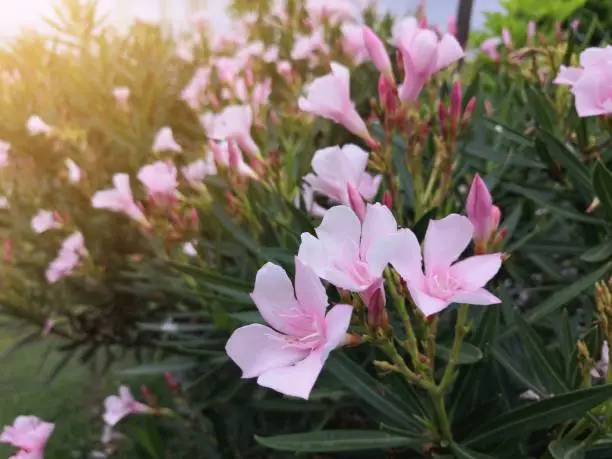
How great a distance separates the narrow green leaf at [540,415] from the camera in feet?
2.09

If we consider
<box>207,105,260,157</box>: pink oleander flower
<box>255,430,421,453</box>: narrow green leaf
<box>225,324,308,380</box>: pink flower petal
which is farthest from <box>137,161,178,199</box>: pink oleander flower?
<box>225,324,308,380</box>: pink flower petal

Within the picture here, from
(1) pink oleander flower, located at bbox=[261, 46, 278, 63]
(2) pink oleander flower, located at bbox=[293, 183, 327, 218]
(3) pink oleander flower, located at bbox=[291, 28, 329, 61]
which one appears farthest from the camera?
(1) pink oleander flower, located at bbox=[261, 46, 278, 63]

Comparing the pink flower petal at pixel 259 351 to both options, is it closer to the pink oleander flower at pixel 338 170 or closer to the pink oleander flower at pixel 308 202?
the pink oleander flower at pixel 338 170

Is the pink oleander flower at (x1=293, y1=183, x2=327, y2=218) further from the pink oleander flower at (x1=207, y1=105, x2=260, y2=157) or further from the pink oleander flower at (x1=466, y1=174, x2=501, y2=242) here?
the pink oleander flower at (x1=466, y1=174, x2=501, y2=242)

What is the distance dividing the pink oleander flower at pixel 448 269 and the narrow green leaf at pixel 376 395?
27 cm

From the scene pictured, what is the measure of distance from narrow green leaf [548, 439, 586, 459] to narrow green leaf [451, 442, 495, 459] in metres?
0.07

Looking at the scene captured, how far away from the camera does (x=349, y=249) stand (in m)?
0.54

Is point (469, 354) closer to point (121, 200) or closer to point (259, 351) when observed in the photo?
point (259, 351)

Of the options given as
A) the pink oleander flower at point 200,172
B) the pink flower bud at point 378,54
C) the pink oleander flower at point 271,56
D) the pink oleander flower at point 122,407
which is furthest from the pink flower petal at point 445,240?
the pink oleander flower at point 271,56

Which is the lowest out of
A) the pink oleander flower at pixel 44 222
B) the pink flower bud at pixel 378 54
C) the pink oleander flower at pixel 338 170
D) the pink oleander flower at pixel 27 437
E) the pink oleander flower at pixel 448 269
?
the pink oleander flower at pixel 44 222

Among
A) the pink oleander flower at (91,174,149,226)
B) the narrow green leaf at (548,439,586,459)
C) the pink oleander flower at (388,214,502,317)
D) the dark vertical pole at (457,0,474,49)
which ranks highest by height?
the pink oleander flower at (388,214,502,317)

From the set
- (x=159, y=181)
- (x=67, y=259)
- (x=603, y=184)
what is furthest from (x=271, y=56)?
(x=603, y=184)

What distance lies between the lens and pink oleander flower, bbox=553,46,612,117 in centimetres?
75

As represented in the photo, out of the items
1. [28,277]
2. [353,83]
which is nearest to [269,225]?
[353,83]
